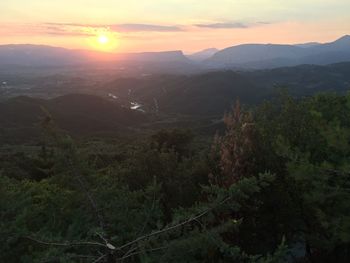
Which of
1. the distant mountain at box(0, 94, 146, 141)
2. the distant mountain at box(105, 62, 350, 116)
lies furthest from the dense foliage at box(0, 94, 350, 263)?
the distant mountain at box(105, 62, 350, 116)

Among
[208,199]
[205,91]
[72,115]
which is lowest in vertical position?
[205,91]

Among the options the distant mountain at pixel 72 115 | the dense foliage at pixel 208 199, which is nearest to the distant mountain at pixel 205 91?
the distant mountain at pixel 72 115

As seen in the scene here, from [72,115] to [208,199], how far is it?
104 m

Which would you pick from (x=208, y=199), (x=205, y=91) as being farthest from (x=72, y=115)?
(x=208, y=199)

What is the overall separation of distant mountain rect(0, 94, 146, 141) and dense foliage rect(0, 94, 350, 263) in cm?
7462

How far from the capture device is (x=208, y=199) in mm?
6695

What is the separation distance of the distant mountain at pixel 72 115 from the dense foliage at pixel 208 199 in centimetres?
7462

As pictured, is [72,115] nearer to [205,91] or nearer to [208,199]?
[205,91]

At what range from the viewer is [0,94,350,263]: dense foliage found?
657cm

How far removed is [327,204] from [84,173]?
898cm

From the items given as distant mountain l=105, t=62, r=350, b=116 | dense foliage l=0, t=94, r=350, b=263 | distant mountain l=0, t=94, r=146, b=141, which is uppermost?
dense foliage l=0, t=94, r=350, b=263

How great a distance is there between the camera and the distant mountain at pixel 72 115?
96.1 meters

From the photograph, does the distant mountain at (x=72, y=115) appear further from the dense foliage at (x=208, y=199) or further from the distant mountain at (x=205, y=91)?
the dense foliage at (x=208, y=199)

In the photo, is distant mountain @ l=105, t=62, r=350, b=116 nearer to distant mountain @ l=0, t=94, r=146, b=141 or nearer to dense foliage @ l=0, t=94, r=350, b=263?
distant mountain @ l=0, t=94, r=146, b=141
